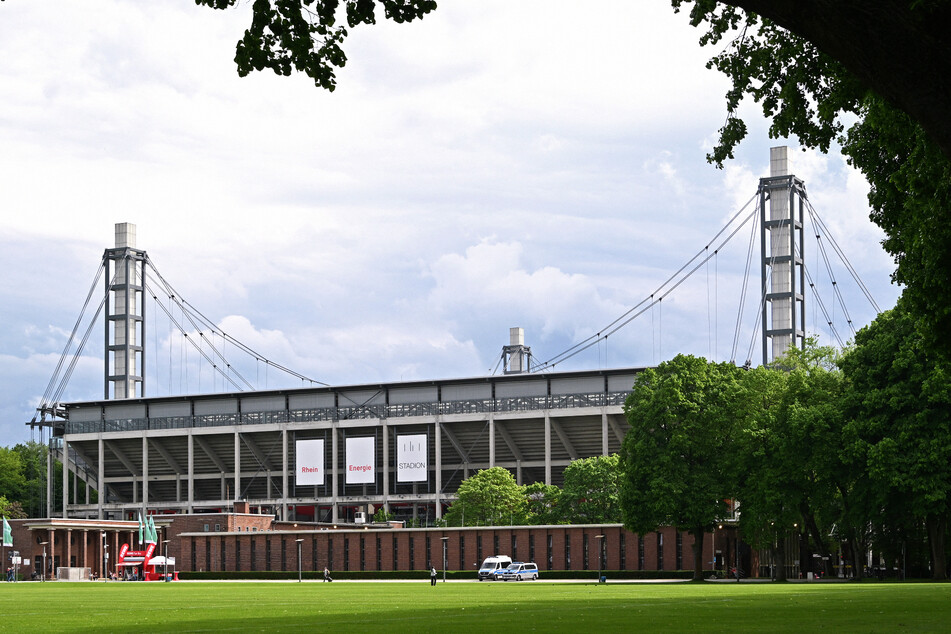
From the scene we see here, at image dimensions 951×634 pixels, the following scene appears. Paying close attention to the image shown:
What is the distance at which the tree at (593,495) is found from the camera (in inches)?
4063

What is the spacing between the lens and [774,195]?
14638cm

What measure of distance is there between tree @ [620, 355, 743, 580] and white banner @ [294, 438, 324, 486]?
63645 millimetres

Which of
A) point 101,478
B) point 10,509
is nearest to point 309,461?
point 101,478

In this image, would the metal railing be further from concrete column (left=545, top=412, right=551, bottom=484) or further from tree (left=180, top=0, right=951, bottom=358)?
tree (left=180, top=0, right=951, bottom=358)

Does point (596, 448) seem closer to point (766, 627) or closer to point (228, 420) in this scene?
point (228, 420)

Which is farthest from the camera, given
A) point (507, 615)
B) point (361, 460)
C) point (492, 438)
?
point (361, 460)

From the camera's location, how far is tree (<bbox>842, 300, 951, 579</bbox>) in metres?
66.7

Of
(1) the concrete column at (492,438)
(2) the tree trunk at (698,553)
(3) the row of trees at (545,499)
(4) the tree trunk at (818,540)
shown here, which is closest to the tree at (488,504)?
(3) the row of trees at (545,499)

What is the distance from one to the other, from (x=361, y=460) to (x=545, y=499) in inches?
1320

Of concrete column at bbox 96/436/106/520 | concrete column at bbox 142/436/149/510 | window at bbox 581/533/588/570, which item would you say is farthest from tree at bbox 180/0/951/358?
concrete column at bbox 96/436/106/520

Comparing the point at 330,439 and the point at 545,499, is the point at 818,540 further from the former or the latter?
the point at 330,439

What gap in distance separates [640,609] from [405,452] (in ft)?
327

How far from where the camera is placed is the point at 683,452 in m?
80.6

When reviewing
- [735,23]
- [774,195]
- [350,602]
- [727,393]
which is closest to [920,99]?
[735,23]
